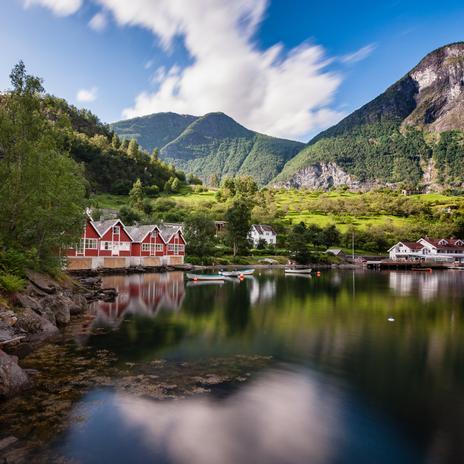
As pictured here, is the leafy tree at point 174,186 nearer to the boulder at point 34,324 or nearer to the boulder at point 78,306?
the boulder at point 78,306

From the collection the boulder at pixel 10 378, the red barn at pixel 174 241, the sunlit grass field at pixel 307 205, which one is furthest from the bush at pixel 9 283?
the sunlit grass field at pixel 307 205

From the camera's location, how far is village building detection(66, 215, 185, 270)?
5675cm

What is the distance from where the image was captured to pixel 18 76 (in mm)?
27406

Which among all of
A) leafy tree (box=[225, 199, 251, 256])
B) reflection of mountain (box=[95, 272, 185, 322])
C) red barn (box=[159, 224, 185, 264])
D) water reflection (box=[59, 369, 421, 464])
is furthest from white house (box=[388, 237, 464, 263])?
water reflection (box=[59, 369, 421, 464])

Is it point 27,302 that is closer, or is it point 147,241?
point 27,302

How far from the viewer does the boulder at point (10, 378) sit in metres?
11.4

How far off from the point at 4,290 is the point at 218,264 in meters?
63.5

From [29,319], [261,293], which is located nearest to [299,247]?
[261,293]

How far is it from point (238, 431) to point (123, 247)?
57025mm

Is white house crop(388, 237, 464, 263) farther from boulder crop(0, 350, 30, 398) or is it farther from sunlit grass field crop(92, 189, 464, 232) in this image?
boulder crop(0, 350, 30, 398)

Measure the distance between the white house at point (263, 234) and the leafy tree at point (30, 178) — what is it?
84.3 metres

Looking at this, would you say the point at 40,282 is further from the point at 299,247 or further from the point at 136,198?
the point at 136,198

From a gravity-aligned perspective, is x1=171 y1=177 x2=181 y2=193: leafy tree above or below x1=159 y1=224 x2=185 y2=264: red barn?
above

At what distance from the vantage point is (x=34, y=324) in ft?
62.1
